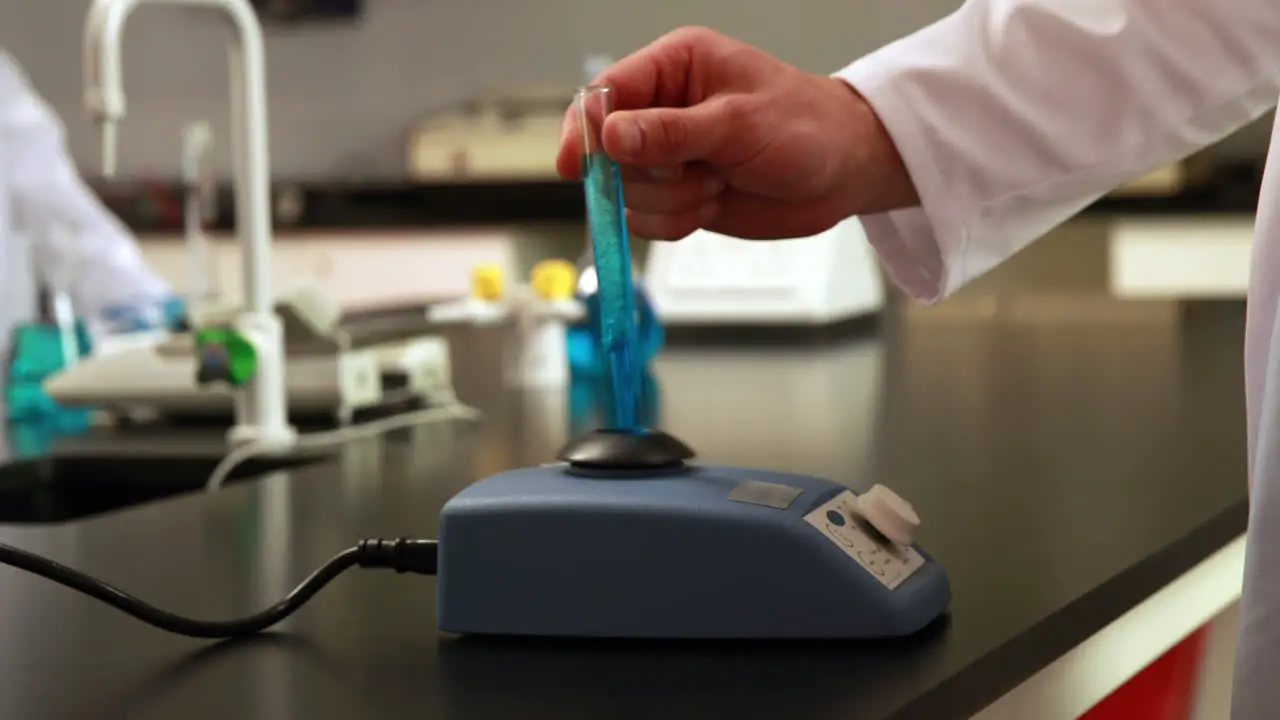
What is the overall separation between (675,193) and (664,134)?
114mm

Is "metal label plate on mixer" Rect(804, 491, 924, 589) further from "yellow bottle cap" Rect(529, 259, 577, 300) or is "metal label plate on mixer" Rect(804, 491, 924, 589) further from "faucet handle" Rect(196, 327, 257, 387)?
"yellow bottle cap" Rect(529, 259, 577, 300)

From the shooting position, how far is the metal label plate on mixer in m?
0.66

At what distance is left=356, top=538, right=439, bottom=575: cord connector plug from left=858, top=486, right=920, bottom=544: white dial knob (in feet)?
0.67

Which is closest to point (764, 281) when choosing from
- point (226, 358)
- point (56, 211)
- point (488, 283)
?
point (488, 283)

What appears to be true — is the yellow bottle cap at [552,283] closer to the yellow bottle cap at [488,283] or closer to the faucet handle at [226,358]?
the yellow bottle cap at [488,283]

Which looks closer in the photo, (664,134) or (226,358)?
(664,134)

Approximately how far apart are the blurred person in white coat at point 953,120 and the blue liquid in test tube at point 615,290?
9 centimetres

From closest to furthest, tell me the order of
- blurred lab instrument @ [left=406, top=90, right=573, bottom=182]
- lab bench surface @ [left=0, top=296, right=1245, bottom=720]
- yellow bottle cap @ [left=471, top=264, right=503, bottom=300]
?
lab bench surface @ [left=0, top=296, right=1245, bottom=720] → yellow bottle cap @ [left=471, top=264, right=503, bottom=300] → blurred lab instrument @ [left=406, top=90, right=573, bottom=182]

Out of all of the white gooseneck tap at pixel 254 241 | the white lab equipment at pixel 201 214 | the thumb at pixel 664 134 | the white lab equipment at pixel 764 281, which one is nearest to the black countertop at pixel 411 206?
the white lab equipment at pixel 201 214

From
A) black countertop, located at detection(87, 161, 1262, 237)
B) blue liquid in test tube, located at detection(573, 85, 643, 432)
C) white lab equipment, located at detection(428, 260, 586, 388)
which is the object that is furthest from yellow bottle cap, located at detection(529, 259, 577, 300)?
black countertop, located at detection(87, 161, 1262, 237)

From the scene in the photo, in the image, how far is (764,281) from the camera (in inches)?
85.7

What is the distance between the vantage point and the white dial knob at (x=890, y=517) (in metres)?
0.69

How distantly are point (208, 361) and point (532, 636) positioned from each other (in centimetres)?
77

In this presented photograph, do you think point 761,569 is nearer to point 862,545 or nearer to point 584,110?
point 862,545
